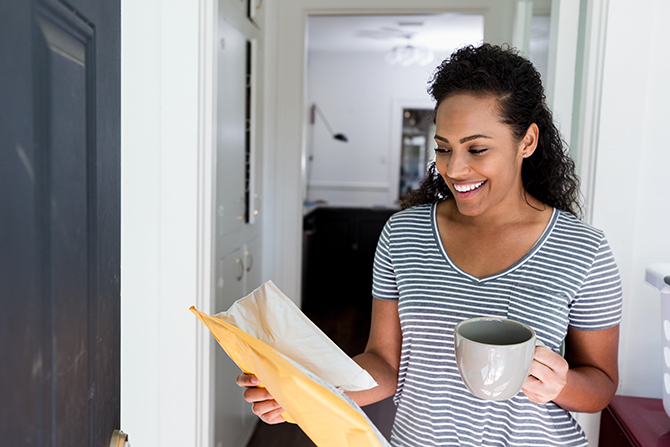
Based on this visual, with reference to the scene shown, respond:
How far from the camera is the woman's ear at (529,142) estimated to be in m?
0.95

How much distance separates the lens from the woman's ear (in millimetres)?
949

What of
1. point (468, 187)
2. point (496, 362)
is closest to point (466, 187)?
point (468, 187)

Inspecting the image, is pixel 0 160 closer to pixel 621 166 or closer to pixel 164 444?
pixel 164 444

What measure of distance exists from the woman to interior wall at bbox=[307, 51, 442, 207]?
675cm

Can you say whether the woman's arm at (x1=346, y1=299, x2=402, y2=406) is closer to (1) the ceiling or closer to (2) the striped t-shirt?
(2) the striped t-shirt

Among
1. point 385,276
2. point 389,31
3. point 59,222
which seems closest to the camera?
point 59,222

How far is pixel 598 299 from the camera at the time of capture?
0.88 meters

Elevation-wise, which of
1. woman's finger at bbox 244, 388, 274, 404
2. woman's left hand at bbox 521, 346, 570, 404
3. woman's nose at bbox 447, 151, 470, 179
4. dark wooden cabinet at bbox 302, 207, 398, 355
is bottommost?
dark wooden cabinet at bbox 302, 207, 398, 355

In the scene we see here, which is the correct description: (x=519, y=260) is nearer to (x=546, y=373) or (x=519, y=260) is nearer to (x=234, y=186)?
(x=546, y=373)

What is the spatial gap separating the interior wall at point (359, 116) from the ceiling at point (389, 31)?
11.8 inches

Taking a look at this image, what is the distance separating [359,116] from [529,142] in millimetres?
6835

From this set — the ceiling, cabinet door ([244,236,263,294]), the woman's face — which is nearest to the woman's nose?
the woman's face

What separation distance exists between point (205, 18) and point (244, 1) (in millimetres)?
1217

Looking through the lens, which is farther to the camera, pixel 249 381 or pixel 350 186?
pixel 350 186
